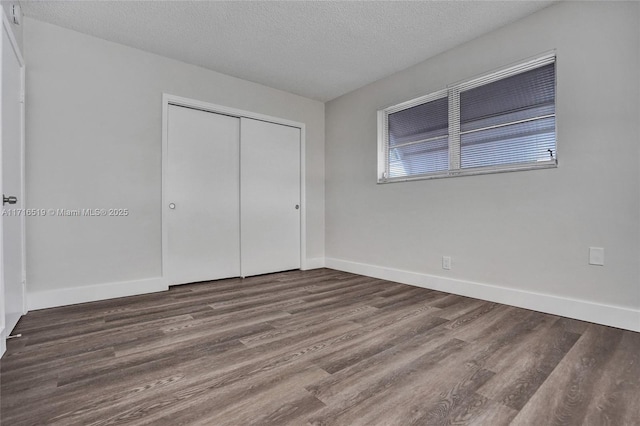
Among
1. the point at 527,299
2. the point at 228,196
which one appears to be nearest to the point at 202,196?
the point at 228,196

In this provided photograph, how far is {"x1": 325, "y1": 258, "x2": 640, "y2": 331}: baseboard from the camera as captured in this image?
83.0 inches

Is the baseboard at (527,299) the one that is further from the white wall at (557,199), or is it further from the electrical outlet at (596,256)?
Answer: the electrical outlet at (596,256)

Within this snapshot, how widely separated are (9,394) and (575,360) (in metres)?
2.72

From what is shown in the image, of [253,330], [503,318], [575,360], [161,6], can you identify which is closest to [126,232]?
[253,330]

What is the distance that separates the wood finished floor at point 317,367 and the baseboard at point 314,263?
1784 millimetres

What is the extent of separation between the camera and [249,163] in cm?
392

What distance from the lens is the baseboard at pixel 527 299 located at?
211 centimetres

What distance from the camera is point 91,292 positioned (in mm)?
2820

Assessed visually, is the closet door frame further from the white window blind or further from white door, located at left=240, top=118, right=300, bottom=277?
the white window blind

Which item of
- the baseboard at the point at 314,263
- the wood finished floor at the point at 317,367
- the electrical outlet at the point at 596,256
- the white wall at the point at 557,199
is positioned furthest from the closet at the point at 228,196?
the electrical outlet at the point at 596,256

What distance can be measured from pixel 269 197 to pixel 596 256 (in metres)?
3.31

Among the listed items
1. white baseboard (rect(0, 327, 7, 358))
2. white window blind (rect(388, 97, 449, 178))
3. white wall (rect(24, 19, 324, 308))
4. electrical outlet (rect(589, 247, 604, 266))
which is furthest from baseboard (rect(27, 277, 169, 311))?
electrical outlet (rect(589, 247, 604, 266))

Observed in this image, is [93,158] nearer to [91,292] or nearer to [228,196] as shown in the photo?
[91,292]

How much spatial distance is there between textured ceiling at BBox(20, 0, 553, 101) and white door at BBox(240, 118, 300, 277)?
882mm
